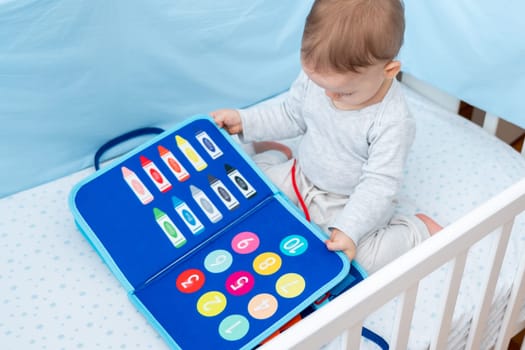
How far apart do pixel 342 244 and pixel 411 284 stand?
28 cm

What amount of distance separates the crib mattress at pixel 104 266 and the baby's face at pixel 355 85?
0.25m

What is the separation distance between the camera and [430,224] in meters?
1.02

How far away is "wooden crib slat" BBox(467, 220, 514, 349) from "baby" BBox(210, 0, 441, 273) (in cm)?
17

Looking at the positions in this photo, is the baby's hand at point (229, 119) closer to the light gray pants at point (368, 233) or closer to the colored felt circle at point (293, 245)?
the light gray pants at point (368, 233)

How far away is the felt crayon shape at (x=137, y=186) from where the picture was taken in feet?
3.33

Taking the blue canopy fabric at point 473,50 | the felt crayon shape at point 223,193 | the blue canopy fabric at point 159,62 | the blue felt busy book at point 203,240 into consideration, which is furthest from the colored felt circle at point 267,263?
the blue canopy fabric at point 473,50

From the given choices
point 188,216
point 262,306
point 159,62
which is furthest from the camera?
point 159,62

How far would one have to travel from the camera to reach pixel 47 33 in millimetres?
1017

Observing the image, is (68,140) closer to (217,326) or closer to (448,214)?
(217,326)

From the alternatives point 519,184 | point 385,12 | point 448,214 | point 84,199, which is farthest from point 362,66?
point 84,199

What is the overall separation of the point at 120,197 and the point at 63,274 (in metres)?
0.15

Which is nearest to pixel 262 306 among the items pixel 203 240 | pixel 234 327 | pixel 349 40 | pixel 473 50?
pixel 234 327

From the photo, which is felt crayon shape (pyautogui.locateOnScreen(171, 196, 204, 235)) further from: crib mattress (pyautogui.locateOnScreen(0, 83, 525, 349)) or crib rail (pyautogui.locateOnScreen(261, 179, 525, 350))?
crib rail (pyautogui.locateOnScreen(261, 179, 525, 350))

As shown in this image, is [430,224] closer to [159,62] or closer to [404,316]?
[404,316]
